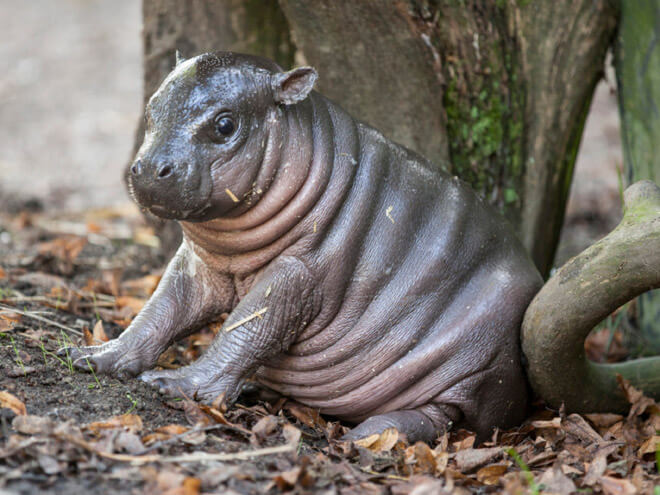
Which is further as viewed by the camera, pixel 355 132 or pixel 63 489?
pixel 355 132

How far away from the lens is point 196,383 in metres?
3.88

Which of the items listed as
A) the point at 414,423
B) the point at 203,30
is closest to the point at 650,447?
the point at 414,423

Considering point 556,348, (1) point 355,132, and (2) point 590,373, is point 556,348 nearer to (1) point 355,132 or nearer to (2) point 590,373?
(2) point 590,373

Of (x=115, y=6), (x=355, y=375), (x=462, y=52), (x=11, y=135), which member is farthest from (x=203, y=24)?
(x=115, y=6)

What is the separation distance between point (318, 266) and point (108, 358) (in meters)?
1.08

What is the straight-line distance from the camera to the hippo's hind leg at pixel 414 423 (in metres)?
4.00

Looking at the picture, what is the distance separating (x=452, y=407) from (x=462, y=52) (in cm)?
210

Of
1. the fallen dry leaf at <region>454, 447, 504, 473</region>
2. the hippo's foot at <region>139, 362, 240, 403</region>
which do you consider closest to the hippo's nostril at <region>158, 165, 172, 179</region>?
the hippo's foot at <region>139, 362, 240, 403</region>

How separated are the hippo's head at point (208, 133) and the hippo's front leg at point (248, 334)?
1.35 ft

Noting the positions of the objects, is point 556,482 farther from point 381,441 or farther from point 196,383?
point 196,383

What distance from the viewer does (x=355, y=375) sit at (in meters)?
4.21

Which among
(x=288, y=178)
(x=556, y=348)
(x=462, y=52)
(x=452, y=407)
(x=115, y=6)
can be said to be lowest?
(x=452, y=407)

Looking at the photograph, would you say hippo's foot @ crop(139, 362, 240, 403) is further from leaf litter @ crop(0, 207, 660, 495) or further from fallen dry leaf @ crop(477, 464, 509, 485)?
fallen dry leaf @ crop(477, 464, 509, 485)

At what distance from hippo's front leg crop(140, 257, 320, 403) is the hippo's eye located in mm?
639
